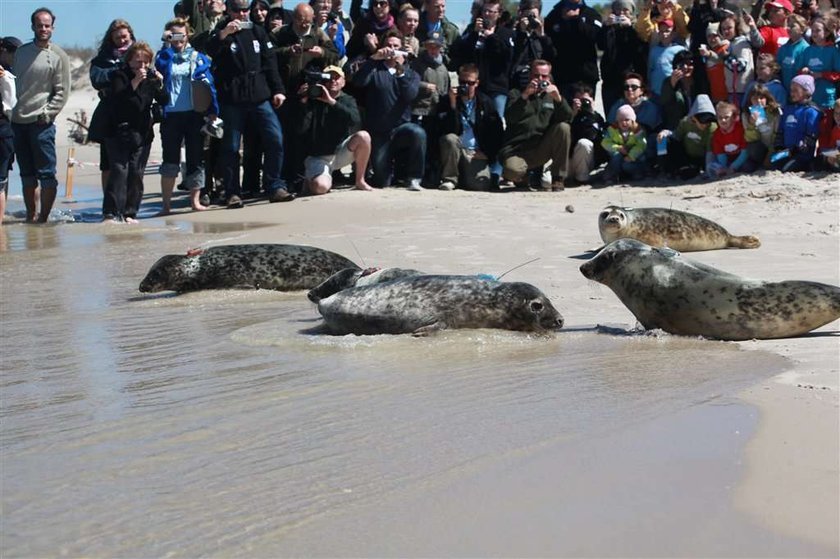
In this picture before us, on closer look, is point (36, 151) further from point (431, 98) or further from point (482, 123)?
point (482, 123)

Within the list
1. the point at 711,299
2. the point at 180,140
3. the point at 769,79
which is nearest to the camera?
the point at 711,299

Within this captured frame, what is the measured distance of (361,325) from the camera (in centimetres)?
604

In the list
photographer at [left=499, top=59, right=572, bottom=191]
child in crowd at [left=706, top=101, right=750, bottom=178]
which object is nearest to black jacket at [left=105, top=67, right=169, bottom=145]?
photographer at [left=499, top=59, right=572, bottom=191]

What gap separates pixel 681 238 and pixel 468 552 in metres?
6.02

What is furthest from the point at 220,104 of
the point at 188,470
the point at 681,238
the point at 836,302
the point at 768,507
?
the point at 768,507

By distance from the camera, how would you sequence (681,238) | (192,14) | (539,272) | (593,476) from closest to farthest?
(593,476) < (539,272) < (681,238) < (192,14)

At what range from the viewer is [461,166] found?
12.7m

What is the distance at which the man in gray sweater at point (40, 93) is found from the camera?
38.1 ft

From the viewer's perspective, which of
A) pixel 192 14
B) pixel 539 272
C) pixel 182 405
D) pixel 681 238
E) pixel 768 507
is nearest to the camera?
pixel 768 507

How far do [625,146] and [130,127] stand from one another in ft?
14.6

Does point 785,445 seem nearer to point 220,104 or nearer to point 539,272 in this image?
point 539,272

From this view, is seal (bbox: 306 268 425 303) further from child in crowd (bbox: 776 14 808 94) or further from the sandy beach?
child in crowd (bbox: 776 14 808 94)

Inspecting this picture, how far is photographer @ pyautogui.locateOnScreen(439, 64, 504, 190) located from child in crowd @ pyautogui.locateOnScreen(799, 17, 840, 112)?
9.48 ft

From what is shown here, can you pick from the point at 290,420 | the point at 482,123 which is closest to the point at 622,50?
the point at 482,123
